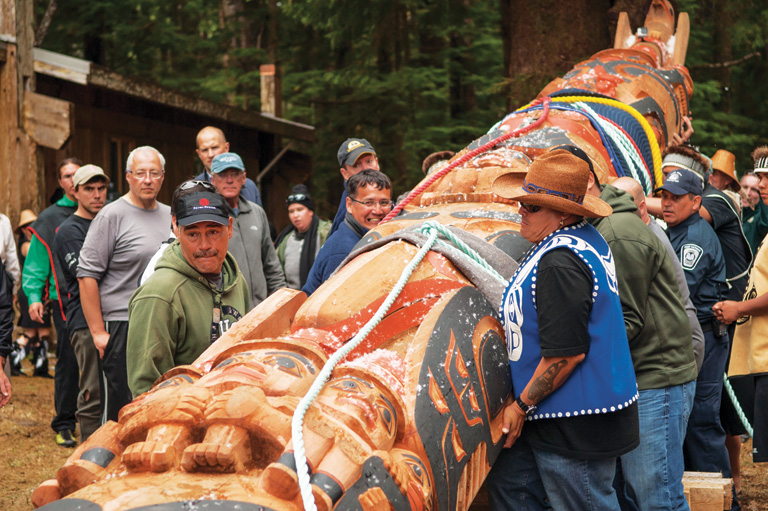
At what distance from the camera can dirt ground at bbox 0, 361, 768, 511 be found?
16.0 ft

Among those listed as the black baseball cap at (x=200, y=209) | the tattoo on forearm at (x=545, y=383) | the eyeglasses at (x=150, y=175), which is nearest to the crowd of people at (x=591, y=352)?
the tattoo on forearm at (x=545, y=383)

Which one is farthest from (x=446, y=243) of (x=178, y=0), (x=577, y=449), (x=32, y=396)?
(x=178, y=0)

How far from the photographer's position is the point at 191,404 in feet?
6.69

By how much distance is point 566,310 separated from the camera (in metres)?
2.50

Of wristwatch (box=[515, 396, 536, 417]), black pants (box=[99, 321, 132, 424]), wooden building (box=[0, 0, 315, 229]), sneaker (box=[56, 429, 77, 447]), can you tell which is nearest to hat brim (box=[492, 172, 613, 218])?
wristwatch (box=[515, 396, 536, 417])

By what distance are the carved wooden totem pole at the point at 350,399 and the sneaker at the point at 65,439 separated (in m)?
3.56

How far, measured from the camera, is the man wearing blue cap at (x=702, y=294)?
4.37 m

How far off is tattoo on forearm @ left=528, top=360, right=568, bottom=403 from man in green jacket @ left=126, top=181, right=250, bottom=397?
1.26 meters

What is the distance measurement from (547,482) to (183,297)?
4.73 ft

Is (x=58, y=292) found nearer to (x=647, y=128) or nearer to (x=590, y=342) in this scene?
(x=647, y=128)

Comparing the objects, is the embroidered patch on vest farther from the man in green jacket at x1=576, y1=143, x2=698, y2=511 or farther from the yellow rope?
the man in green jacket at x1=576, y1=143, x2=698, y2=511

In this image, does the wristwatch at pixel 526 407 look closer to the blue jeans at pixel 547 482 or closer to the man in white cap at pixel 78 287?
the blue jeans at pixel 547 482

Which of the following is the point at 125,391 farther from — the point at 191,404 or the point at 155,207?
the point at 191,404

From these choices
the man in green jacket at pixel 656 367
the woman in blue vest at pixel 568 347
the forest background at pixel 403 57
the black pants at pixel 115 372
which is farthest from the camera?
the forest background at pixel 403 57
